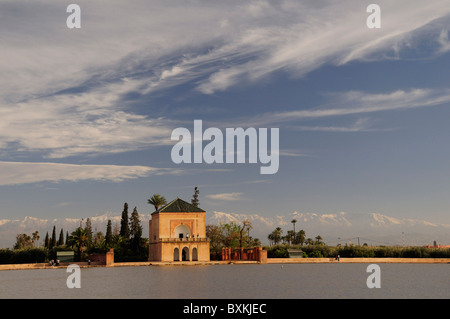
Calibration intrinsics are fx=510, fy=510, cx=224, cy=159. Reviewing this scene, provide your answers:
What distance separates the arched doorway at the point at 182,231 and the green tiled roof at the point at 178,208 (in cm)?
253

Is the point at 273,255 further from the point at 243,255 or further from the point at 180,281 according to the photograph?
the point at 180,281

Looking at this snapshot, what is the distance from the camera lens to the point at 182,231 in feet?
257

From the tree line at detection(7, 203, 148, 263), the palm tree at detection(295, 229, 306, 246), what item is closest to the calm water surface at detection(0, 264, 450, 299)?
the tree line at detection(7, 203, 148, 263)

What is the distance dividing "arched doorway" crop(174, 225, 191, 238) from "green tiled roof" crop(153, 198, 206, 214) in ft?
8.30

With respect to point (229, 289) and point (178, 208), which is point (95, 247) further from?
point (229, 289)

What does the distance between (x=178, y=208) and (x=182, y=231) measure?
142 inches

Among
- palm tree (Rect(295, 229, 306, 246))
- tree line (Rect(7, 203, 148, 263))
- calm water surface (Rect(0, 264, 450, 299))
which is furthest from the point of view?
palm tree (Rect(295, 229, 306, 246))

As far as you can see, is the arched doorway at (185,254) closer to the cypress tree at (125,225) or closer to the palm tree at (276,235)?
the cypress tree at (125,225)

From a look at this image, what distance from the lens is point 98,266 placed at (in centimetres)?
6862

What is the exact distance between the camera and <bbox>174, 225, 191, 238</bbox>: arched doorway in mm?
78000

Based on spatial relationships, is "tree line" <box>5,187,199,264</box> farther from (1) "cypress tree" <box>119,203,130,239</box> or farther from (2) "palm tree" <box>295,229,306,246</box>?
(2) "palm tree" <box>295,229,306,246</box>

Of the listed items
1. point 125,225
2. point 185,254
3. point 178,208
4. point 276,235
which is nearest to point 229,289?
point 185,254
